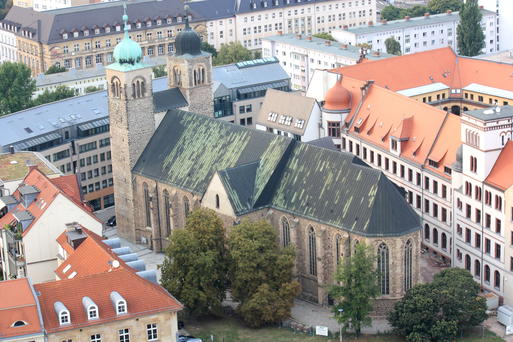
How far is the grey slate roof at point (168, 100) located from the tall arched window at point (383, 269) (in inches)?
1661

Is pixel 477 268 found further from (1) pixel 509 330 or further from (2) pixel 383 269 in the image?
(2) pixel 383 269

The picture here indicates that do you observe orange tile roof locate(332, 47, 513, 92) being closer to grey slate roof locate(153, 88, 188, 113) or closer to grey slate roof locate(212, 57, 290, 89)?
grey slate roof locate(212, 57, 290, 89)

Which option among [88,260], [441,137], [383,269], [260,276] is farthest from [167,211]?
[441,137]

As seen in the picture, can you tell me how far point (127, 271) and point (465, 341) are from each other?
3845 centimetres

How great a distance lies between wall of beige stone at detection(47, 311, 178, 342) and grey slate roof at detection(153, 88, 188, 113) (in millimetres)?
49882

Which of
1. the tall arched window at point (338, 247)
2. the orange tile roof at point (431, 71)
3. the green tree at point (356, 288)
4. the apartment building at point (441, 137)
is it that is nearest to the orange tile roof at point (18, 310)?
the green tree at point (356, 288)

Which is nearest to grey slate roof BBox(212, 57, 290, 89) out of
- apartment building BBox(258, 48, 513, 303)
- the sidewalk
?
apartment building BBox(258, 48, 513, 303)

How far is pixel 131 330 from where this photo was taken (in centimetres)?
11012

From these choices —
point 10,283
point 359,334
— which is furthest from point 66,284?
point 359,334

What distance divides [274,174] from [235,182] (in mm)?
4784

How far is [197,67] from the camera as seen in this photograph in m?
160

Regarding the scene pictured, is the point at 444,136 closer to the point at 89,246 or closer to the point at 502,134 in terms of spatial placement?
the point at 502,134

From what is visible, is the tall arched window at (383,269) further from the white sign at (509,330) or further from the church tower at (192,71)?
the church tower at (192,71)

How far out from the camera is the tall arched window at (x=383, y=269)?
128500 millimetres
